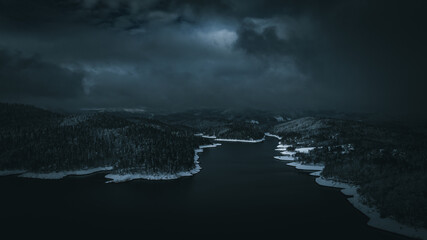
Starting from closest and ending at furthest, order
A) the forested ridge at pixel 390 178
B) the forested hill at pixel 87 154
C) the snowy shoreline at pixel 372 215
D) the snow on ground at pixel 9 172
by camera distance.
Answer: the snowy shoreline at pixel 372 215 → the forested ridge at pixel 390 178 → the forested hill at pixel 87 154 → the snow on ground at pixel 9 172

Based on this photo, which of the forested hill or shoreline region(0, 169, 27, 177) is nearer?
the forested hill

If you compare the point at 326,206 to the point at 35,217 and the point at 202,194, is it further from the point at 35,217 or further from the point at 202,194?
the point at 35,217

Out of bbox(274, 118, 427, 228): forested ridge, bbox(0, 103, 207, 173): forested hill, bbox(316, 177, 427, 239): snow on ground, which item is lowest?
bbox(316, 177, 427, 239): snow on ground

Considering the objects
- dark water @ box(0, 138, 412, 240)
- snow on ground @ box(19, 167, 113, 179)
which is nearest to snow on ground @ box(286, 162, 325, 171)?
dark water @ box(0, 138, 412, 240)

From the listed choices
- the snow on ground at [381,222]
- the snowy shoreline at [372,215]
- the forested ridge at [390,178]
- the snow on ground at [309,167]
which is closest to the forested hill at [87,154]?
the snow on ground at [309,167]

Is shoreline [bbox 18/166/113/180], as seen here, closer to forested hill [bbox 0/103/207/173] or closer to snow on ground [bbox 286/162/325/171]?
forested hill [bbox 0/103/207/173]

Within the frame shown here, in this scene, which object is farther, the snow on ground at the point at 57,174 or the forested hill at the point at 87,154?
the forested hill at the point at 87,154

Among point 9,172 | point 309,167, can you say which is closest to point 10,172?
point 9,172

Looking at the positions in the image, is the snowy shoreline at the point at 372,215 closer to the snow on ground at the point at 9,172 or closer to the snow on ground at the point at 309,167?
the snow on ground at the point at 309,167
